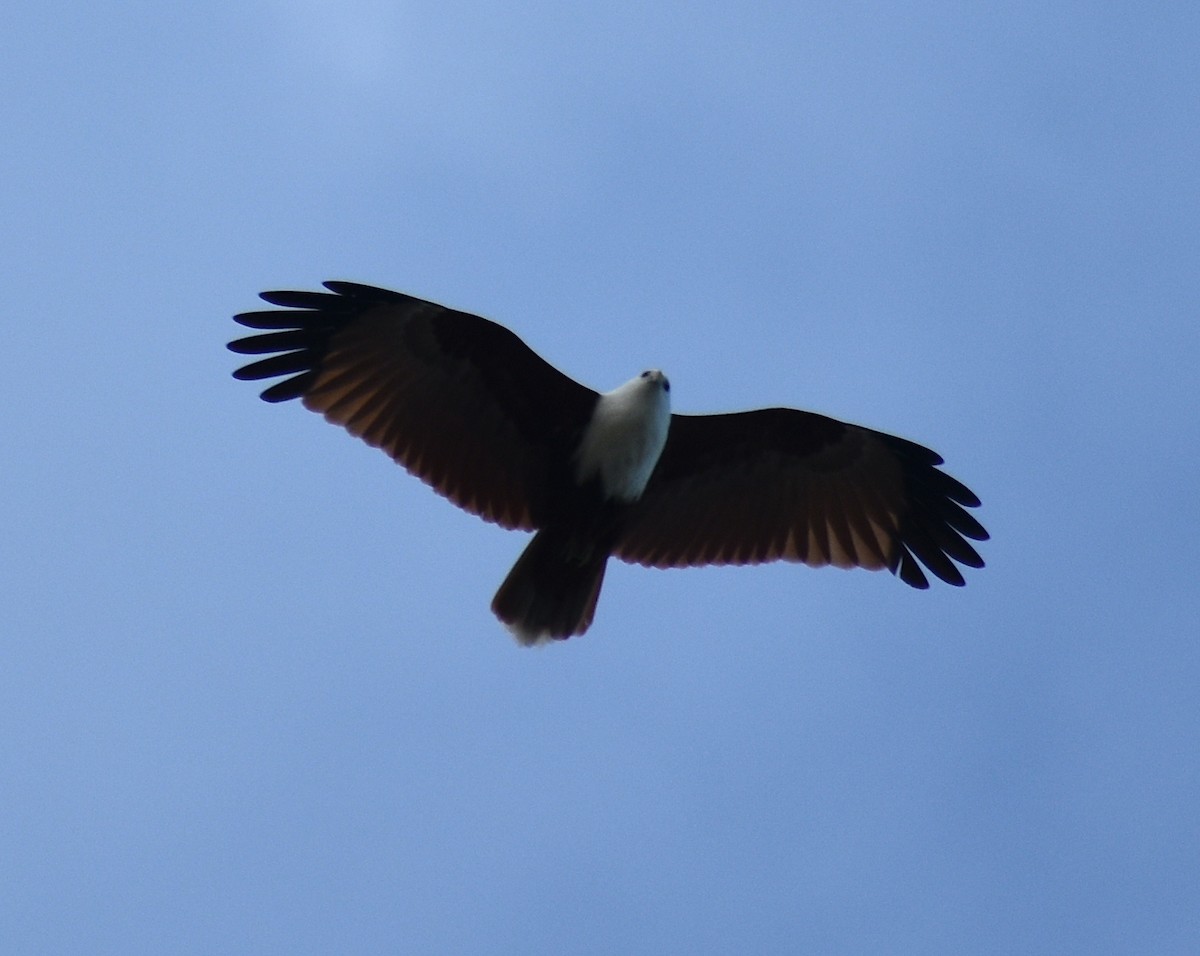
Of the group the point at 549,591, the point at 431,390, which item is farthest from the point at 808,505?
the point at 431,390

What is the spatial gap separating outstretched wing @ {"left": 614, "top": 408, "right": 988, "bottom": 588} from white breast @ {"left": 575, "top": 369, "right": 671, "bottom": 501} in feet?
1.49

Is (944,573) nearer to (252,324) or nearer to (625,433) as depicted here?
(625,433)

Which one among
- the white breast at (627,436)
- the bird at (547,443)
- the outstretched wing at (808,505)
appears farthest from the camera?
the outstretched wing at (808,505)

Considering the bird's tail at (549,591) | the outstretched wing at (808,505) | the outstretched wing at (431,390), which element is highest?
the outstretched wing at (808,505)

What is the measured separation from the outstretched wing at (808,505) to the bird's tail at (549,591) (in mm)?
399

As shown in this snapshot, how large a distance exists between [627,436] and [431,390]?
4.23 ft

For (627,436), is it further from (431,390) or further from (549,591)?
(431,390)

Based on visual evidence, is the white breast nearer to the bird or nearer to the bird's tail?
the bird

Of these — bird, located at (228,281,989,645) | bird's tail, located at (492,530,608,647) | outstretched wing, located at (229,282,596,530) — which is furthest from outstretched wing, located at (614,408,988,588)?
outstretched wing, located at (229,282,596,530)

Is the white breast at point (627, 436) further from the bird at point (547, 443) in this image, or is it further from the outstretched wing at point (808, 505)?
the outstretched wing at point (808, 505)

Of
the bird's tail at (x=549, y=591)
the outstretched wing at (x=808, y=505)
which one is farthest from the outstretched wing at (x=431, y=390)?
the outstretched wing at (x=808, y=505)

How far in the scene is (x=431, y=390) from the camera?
36.2 ft

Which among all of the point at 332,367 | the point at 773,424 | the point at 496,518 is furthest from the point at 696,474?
the point at 332,367

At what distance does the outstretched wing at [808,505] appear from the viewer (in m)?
11.3
